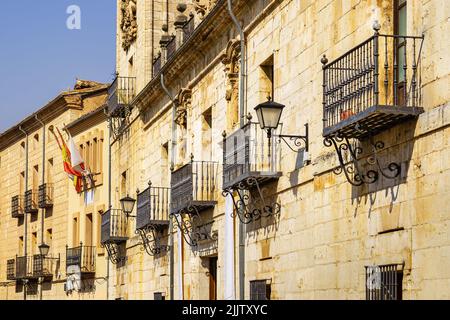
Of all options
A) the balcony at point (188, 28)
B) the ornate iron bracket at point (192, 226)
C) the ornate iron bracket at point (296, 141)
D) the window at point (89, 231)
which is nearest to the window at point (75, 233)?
the window at point (89, 231)

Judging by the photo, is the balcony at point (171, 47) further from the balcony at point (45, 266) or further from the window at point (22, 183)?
the window at point (22, 183)

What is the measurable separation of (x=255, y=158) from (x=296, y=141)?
1.40 meters

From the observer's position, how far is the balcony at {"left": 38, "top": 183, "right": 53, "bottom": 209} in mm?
43812

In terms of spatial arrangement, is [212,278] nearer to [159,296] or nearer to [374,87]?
[159,296]

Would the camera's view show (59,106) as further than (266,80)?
Yes

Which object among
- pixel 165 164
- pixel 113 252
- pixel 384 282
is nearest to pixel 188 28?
pixel 165 164

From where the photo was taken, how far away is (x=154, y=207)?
88.4 feet

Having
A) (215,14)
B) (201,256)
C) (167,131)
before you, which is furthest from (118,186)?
(215,14)

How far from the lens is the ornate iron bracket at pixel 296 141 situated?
55.2 ft

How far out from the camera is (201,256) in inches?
938

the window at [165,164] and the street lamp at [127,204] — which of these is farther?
the street lamp at [127,204]

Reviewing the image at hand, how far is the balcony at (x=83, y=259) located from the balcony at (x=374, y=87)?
23.4 metres
